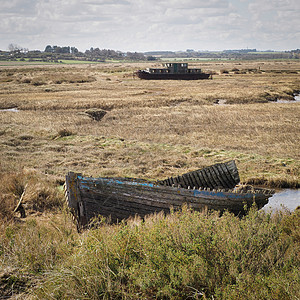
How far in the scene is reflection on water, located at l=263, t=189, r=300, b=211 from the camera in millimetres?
10878

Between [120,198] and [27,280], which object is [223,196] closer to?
[120,198]

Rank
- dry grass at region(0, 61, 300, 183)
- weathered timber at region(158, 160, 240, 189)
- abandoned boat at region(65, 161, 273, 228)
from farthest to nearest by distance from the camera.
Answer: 1. dry grass at region(0, 61, 300, 183)
2. weathered timber at region(158, 160, 240, 189)
3. abandoned boat at region(65, 161, 273, 228)

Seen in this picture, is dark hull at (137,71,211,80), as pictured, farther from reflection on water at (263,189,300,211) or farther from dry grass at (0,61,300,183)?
reflection on water at (263,189,300,211)

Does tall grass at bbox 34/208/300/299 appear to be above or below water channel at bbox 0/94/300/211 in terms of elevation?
above

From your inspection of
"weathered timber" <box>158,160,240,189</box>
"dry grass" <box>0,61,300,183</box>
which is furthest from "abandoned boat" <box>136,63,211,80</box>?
"weathered timber" <box>158,160,240,189</box>

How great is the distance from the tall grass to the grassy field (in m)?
0.02

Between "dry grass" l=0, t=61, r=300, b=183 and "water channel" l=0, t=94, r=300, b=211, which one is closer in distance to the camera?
"water channel" l=0, t=94, r=300, b=211

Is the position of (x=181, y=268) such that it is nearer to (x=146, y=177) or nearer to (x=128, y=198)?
(x=128, y=198)

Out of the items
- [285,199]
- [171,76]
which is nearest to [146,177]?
[285,199]

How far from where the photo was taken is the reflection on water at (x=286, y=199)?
1088cm

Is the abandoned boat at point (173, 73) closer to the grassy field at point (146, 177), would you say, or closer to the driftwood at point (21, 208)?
the grassy field at point (146, 177)

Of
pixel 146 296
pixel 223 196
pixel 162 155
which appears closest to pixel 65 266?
pixel 146 296

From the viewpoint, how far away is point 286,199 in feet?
37.8

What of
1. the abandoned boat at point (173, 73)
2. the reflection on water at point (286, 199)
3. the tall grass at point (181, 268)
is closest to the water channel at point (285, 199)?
→ the reflection on water at point (286, 199)
